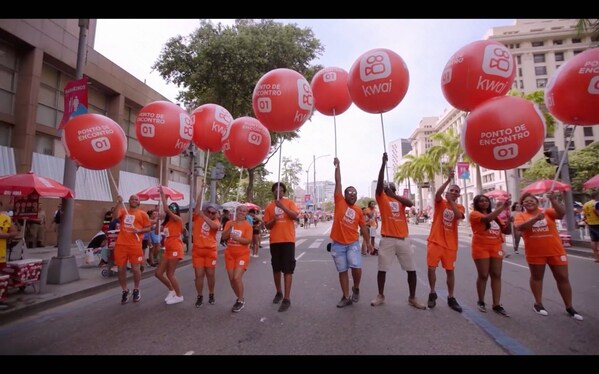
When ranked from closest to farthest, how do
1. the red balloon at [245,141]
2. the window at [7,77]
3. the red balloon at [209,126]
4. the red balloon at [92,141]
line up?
the red balloon at [92,141]
the red balloon at [245,141]
the red balloon at [209,126]
the window at [7,77]

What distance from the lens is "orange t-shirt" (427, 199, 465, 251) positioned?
4.87m

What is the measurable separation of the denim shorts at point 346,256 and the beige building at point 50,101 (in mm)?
7185

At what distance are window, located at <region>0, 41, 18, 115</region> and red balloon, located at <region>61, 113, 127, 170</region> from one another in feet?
29.9

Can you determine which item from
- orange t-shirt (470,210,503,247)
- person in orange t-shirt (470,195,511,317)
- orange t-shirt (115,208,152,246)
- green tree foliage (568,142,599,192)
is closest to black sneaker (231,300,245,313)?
orange t-shirt (115,208,152,246)

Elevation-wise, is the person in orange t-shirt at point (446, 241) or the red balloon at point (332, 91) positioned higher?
the red balloon at point (332, 91)

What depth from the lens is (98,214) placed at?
15.4 meters

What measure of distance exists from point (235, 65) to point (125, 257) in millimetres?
12454

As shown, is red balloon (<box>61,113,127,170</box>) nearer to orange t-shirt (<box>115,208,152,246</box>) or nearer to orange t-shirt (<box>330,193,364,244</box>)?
orange t-shirt (<box>115,208,152,246</box>)

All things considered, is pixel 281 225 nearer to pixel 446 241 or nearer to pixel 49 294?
pixel 446 241

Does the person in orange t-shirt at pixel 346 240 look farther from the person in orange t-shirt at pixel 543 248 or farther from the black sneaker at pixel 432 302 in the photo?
the person in orange t-shirt at pixel 543 248

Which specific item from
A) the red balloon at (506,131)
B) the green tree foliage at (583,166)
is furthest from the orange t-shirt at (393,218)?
the green tree foliage at (583,166)

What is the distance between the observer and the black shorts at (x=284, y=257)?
16.5 ft
